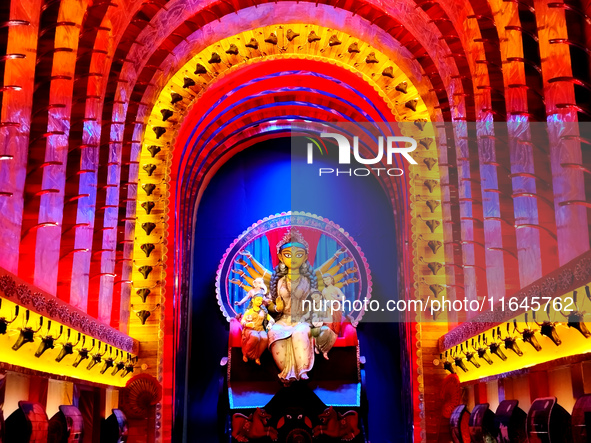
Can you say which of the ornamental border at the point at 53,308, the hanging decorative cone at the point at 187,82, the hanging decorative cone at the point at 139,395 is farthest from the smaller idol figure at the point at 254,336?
the hanging decorative cone at the point at 187,82

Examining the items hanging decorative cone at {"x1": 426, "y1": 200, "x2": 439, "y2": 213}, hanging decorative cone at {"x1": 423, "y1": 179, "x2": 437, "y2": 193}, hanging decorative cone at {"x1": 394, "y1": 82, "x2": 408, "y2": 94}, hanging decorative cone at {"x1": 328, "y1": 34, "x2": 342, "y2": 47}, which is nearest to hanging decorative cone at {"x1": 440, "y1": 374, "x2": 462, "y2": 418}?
hanging decorative cone at {"x1": 426, "y1": 200, "x2": 439, "y2": 213}

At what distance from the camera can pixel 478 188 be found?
1012cm

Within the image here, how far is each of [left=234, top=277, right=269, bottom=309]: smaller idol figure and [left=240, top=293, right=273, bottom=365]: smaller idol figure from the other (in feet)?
1.40

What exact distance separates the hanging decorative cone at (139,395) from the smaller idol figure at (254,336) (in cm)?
156

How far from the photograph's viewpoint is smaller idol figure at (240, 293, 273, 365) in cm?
1100

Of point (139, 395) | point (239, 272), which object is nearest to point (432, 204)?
point (239, 272)

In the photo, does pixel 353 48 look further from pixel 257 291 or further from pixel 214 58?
pixel 257 291

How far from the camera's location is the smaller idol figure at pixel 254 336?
11.0 metres

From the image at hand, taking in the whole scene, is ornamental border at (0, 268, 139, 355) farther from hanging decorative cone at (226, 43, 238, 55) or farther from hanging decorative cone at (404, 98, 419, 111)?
hanging decorative cone at (404, 98, 419, 111)

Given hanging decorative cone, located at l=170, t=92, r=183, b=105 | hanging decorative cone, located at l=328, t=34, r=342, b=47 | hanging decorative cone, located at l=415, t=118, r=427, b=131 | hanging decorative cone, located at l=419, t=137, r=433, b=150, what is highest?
hanging decorative cone, located at l=328, t=34, r=342, b=47

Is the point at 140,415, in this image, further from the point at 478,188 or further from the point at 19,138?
the point at 478,188

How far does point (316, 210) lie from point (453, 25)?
603 centimetres

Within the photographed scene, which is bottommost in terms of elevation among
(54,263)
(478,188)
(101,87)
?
(54,263)

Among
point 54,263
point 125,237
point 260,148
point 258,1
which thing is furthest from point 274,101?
point 54,263
